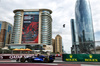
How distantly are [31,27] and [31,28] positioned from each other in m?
1.30

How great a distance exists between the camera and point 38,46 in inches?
4109

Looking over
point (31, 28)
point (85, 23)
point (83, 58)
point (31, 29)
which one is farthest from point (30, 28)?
point (83, 58)

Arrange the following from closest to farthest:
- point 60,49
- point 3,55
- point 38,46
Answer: point 3,55 → point 38,46 → point 60,49

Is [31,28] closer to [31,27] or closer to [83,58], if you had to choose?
[31,27]

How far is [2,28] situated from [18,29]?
51102mm

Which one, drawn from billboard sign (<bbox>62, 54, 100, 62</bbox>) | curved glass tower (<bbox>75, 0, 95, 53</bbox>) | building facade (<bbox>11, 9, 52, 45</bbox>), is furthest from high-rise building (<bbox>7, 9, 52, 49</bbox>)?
billboard sign (<bbox>62, 54, 100, 62</bbox>)

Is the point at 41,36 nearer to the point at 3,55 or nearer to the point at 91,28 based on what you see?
the point at 91,28

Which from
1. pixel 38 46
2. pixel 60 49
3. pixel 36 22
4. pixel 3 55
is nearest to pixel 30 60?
pixel 3 55

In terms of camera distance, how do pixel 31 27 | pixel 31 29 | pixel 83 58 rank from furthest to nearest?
1. pixel 31 27
2. pixel 31 29
3. pixel 83 58

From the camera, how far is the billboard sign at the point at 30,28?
108 metres

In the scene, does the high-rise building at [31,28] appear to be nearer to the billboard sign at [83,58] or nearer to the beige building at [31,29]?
the beige building at [31,29]

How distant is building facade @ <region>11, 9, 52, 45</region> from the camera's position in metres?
108

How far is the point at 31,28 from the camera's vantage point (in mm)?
110875

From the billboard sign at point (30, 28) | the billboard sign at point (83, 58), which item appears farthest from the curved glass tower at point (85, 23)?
the billboard sign at point (83, 58)
